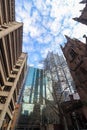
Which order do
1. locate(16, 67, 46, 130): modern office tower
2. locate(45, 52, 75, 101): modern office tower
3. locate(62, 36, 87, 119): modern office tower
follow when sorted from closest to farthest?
locate(62, 36, 87, 119): modern office tower → locate(16, 67, 46, 130): modern office tower → locate(45, 52, 75, 101): modern office tower

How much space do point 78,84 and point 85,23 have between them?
37.4 feet

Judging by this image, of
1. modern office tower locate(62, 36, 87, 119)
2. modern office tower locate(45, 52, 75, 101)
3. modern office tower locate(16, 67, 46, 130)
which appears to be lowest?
modern office tower locate(16, 67, 46, 130)

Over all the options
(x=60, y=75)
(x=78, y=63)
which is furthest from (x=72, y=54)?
(x=60, y=75)

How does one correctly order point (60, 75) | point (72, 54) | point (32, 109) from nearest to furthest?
point (72, 54), point (32, 109), point (60, 75)

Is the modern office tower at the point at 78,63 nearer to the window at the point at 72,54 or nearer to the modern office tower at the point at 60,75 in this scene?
the window at the point at 72,54

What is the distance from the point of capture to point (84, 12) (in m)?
23.4

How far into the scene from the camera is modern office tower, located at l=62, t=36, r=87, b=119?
18844mm

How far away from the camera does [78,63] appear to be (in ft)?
69.3

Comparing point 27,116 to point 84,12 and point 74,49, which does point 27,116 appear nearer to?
point 74,49

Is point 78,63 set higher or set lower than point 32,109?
higher

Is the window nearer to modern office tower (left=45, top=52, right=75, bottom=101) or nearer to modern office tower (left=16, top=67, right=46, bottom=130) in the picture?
modern office tower (left=45, top=52, right=75, bottom=101)

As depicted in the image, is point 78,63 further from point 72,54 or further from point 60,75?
point 60,75

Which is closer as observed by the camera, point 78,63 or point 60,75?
point 78,63

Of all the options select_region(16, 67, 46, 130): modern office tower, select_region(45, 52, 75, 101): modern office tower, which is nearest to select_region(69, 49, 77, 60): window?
select_region(45, 52, 75, 101): modern office tower
